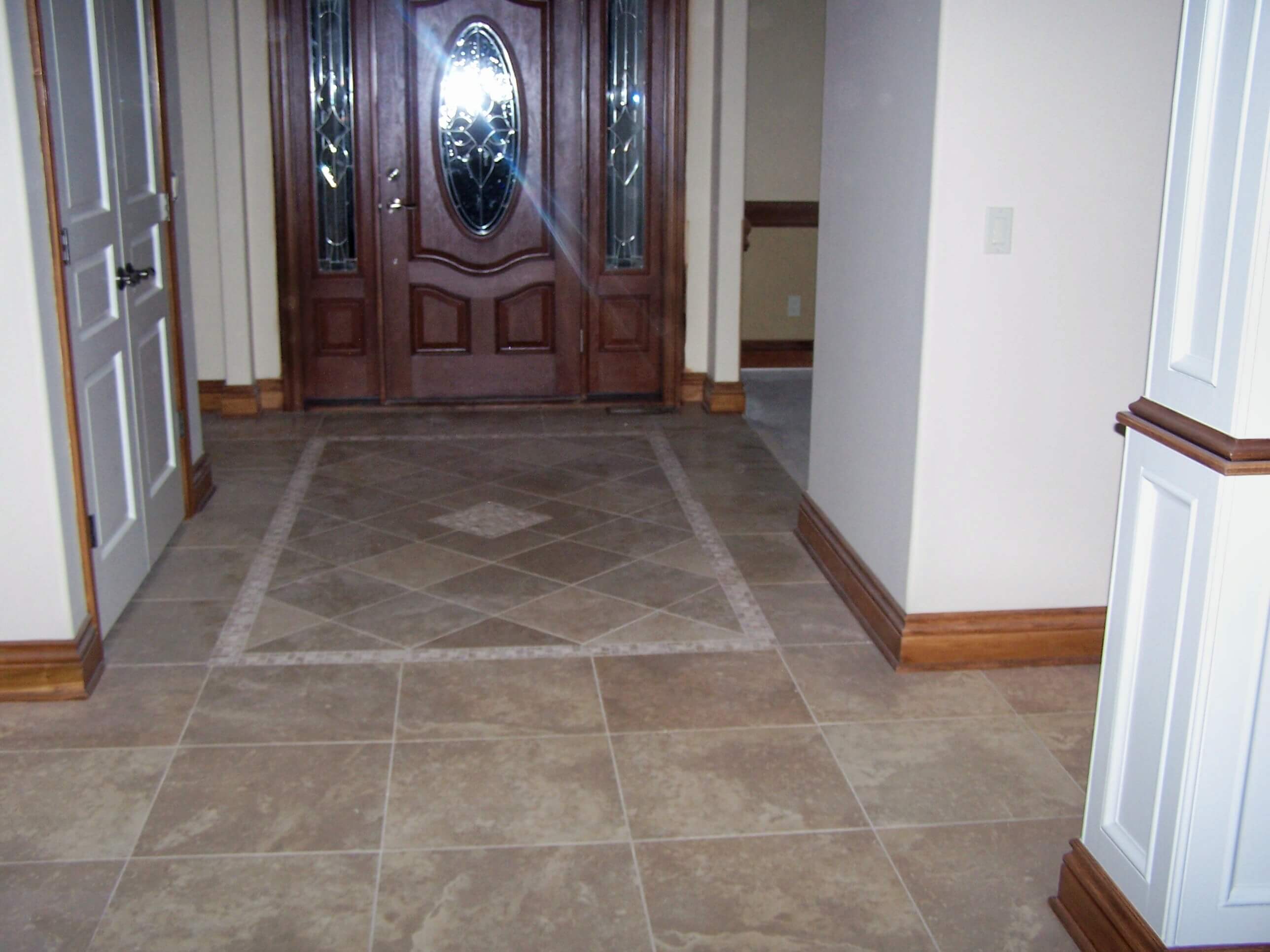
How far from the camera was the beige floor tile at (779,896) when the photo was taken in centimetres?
223

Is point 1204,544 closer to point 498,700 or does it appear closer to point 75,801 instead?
point 498,700

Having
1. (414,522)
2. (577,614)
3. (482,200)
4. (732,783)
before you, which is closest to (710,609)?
(577,614)

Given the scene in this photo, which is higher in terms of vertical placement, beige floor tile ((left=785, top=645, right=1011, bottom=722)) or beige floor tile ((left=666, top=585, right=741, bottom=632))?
beige floor tile ((left=666, top=585, right=741, bottom=632))

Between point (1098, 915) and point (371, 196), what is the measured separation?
4635mm

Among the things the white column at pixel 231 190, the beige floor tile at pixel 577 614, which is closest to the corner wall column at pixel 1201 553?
the beige floor tile at pixel 577 614

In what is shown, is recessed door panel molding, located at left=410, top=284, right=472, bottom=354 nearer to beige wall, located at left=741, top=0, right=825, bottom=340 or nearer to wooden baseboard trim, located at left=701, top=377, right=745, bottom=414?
wooden baseboard trim, located at left=701, top=377, right=745, bottom=414

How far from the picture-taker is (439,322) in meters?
6.08

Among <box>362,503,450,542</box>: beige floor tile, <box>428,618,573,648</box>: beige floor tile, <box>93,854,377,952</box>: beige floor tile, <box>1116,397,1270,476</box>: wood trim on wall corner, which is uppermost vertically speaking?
<box>1116,397,1270,476</box>: wood trim on wall corner

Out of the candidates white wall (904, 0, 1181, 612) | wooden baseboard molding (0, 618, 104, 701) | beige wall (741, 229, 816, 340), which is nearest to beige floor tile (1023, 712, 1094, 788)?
white wall (904, 0, 1181, 612)

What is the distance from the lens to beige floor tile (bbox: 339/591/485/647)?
3.51 metres

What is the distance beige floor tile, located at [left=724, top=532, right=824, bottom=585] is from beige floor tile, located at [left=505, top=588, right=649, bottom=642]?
0.46m

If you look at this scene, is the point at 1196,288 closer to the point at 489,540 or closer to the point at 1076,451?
the point at 1076,451

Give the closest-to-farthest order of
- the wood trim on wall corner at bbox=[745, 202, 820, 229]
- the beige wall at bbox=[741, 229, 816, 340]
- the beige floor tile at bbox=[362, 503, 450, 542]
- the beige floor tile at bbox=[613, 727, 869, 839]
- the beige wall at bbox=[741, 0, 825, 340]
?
the beige floor tile at bbox=[613, 727, 869, 839], the beige floor tile at bbox=[362, 503, 450, 542], the beige wall at bbox=[741, 0, 825, 340], the wood trim on wall corner at bbox=[745, 202, 820, 229], the beige wall at bbox=[741, 229, 816, 340]

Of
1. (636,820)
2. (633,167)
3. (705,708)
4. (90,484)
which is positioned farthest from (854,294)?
(633,167)
